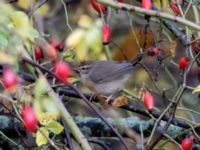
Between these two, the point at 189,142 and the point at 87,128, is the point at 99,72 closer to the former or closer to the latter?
the point at 87,128

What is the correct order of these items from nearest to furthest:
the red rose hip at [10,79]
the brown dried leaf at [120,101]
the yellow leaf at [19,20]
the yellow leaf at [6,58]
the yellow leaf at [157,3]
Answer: the yellow leaf at [6,58]
the red rose hip at [10,79]
the yellow leaf at [19,20]
the brown dried leaf at [120,101]
the yellow leaf at [157,3]

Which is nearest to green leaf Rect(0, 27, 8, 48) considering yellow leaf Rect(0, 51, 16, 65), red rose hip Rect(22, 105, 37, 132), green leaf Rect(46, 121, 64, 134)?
yellow leaf Rect(0, 51, 16, 65)

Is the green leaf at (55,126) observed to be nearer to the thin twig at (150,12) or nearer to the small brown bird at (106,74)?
the thin twig at (150,12)

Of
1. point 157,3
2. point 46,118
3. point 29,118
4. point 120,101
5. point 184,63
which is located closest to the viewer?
point 29,118

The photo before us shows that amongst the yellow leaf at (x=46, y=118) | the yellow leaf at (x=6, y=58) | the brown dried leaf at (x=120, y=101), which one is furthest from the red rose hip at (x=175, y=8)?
the yellow leaf at (x=6, y=58)

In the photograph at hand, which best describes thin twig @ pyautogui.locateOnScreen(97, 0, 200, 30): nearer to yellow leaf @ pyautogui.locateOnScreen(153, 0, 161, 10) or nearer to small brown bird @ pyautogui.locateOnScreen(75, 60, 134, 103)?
yellow leaf @ pyautogui.locateOnScreen(153, 0, 161, 10)

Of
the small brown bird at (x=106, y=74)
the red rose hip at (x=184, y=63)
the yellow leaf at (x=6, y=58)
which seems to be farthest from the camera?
the small brown bird at (x=106, y=74)

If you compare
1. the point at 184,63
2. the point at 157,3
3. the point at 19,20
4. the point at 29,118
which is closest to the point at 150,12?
the point at 19,20

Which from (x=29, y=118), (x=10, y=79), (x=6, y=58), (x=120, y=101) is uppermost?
(x=6, y=58)

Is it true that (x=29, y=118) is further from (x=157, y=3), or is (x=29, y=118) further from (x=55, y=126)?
(x=157, y=3)

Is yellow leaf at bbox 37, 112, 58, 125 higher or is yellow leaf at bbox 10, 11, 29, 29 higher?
yellow leaf at bbox 10, 11, 29, 29

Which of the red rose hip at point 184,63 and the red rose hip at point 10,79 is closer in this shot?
the red rose hip at point 10,79

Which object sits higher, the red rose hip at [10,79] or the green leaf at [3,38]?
the green leaf at [3,38]

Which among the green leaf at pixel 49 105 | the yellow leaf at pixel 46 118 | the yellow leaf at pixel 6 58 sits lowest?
the yellow leaf at pixel 46 118
